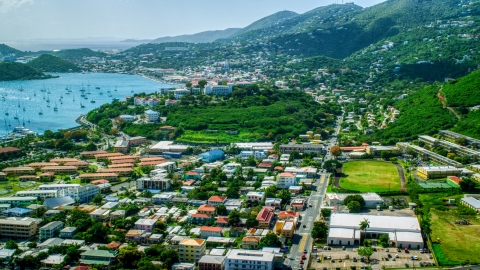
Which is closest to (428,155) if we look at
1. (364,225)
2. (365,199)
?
(365,199)

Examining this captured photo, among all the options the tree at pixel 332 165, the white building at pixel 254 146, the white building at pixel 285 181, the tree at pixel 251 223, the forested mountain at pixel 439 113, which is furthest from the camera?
the forested mountain at pixel 439 113

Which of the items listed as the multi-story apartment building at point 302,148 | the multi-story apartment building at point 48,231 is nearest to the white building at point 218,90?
A: the multi-story apartment building at point 302,148

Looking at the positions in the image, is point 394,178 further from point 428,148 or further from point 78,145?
point 78,145

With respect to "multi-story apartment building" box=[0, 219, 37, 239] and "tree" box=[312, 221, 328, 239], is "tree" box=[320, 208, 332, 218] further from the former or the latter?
"multi-story apartment building" box=[0, 219, 37, 239]

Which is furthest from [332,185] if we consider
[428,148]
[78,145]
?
[78,145]

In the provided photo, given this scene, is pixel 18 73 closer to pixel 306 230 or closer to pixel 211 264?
pixel 306 230

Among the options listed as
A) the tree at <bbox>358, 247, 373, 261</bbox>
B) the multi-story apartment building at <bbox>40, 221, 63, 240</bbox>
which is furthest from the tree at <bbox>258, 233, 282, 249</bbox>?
the multi-story apartment building at <bbox>40, 221, 63, 240</bbox>

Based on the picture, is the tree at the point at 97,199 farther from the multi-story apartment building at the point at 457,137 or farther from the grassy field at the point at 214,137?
the multi-story apartment building at the point at 457,137
